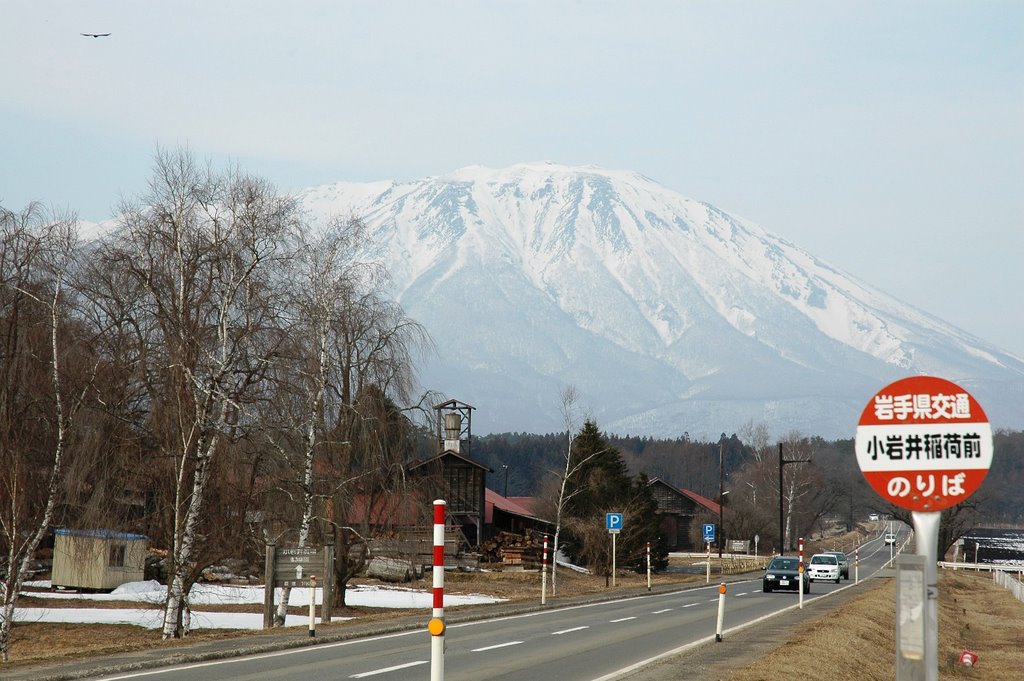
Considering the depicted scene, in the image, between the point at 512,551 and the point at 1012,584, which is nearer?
the point at 1012,584

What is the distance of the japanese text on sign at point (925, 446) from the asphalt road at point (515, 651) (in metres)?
9.00

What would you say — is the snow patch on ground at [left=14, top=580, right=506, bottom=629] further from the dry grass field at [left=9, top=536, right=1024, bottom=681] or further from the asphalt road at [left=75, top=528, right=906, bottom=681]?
the asphalt road at [left=75, top=528, right=906, bottom=681]

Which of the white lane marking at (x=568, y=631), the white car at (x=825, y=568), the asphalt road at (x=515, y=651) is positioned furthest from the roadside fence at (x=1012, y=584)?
the white lane marking at (x=568, y=631)

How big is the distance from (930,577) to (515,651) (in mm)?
13488

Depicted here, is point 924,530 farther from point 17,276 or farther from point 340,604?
point 340,604

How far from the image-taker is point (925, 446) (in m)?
6.76

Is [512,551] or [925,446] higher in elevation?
[925,446]

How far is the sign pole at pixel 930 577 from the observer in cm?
664

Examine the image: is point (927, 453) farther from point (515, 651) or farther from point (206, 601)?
point (206, 601)

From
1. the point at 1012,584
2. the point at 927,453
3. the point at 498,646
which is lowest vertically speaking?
the point at 1012,584

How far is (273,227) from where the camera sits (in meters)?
28.6

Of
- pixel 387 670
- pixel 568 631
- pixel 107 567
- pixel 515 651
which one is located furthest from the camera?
pixel 107 567

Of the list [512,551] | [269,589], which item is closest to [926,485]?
[269,589]

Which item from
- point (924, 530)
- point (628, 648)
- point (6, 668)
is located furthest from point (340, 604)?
point (924, 530)
